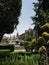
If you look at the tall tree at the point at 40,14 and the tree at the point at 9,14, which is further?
the tree at the point at 9,14

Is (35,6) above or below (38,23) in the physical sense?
above

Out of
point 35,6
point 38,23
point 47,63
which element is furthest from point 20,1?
point 47,63

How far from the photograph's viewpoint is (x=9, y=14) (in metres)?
43.4

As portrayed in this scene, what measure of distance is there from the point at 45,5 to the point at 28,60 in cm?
1668

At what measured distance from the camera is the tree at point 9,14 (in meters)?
42.4

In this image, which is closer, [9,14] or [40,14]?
[40,14]

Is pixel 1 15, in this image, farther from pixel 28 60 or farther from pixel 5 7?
pixel 28 60

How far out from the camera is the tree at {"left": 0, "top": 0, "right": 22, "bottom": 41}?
4242cm

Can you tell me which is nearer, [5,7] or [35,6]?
[35,6]

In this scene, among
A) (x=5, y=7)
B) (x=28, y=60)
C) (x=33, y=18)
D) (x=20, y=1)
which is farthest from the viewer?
(x=20, y=1)

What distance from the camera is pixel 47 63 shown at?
19.5 meters

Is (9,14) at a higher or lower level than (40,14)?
higher

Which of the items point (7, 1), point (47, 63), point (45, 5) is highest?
point (7, 1)

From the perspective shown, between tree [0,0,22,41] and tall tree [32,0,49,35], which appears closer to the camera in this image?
tall tree [32,0,49,35]
